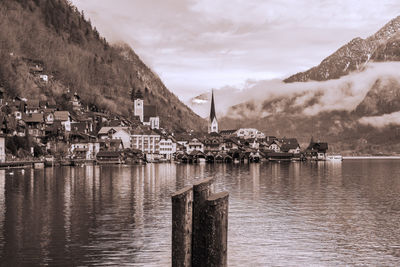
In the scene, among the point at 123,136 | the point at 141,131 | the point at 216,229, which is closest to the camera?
the point at 216,229

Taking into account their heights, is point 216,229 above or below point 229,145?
below

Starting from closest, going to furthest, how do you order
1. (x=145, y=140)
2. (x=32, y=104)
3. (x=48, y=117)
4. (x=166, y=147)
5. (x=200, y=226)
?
(x=200, y=226)
(x=48, y=117)
(x=32, y=104)
(x=145, y=140)
(x=166, y=147)

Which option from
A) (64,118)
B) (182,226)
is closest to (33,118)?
(64,118)

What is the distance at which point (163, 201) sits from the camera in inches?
1893

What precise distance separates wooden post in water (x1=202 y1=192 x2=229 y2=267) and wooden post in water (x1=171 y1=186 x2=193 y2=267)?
851mm

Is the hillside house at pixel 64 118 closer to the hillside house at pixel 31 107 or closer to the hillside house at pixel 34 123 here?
the hillside house at pixel 31 107

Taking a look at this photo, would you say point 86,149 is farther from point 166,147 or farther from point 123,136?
point 166,147

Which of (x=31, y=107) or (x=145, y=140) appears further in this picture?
(x=145, y=140)

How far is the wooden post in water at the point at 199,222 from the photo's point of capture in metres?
16.3

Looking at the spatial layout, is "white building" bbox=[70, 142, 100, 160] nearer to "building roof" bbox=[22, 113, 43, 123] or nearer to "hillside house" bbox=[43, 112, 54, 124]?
"hillside house" bbox=[43, 112, 54, 124]

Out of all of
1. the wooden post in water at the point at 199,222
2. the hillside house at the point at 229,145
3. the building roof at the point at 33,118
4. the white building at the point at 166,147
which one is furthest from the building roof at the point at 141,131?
the wooden post in water at the point at 199,222

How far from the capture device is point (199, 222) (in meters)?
16.4

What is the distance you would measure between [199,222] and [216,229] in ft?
2.24

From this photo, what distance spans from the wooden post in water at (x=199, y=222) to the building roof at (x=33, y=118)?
137389 millimetres
